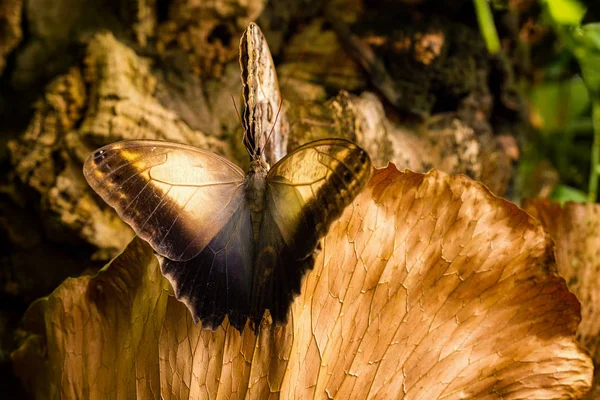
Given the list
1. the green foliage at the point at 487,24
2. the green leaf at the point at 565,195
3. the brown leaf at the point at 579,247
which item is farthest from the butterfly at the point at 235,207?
the green leaf at the point at 565,195

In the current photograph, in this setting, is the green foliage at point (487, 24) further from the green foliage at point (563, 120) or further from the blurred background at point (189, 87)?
the green foliage at point (563, 120)

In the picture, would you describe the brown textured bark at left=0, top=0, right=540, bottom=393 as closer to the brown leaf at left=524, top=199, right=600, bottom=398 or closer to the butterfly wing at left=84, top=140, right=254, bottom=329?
the brown leaf at left=524, top=199, right=600, bottom=398

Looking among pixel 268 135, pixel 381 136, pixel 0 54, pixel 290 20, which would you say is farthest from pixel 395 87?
pixel 0 54

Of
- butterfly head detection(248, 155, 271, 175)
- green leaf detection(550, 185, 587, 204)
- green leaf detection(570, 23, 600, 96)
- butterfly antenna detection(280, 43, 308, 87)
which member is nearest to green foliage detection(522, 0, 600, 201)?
green leaf detection(550, 185, 587, 204)

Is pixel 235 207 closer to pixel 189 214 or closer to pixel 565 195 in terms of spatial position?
pixel 189 214

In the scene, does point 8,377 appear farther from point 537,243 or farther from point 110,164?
point 537,243

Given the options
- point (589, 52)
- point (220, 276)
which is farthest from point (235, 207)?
point (589, 52)
